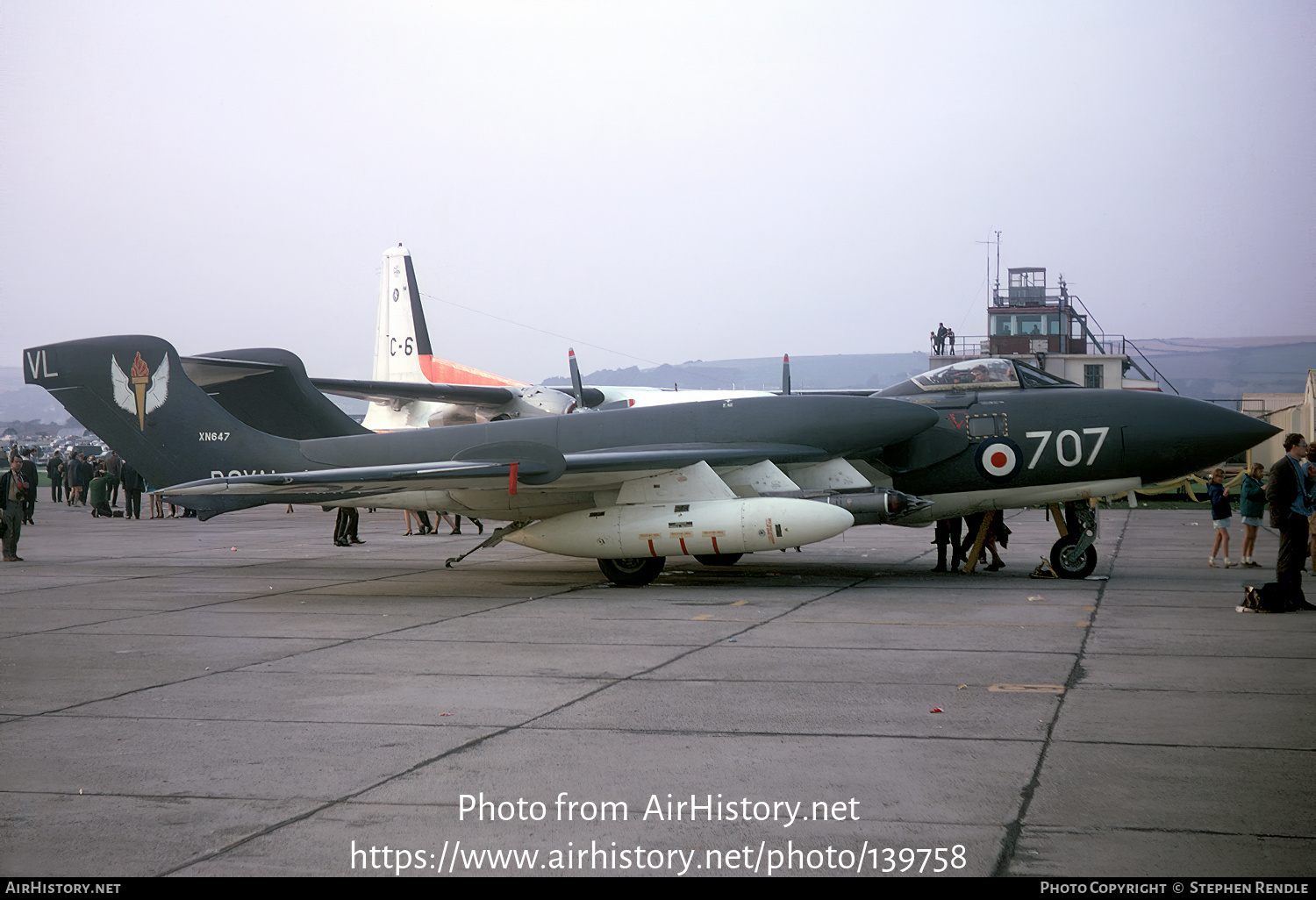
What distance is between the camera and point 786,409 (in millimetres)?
13305

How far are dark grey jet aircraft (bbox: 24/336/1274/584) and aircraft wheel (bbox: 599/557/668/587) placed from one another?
2cm

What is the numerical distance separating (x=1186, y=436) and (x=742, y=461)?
5.35 meters

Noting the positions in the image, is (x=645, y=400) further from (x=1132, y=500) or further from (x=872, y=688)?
(x=872, y=688)

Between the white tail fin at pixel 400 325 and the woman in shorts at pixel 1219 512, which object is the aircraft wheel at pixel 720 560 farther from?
the white tail fin at pixel 400 325

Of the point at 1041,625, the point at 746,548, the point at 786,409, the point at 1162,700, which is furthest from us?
the point at 786,409

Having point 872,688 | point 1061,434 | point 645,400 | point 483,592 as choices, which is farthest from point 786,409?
point 645,400

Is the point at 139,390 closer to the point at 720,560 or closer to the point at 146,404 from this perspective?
the point at 146,404

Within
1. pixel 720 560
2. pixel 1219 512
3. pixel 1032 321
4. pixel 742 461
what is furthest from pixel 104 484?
pixel 1032 321

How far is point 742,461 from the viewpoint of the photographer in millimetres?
13047

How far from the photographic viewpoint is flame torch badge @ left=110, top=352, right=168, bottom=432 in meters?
Result: 14.9

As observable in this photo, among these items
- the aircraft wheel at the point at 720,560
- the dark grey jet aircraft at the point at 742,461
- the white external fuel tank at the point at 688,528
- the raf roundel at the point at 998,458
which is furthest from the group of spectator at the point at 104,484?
the raf roundel at the point at 998,458

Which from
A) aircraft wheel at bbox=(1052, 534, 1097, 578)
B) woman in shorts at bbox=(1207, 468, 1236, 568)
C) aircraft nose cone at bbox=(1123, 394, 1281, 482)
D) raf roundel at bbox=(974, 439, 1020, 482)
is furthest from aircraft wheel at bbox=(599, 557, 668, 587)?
woman in shorts at bbox=(1207, 468, 1236, 568)

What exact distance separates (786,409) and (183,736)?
343 inches

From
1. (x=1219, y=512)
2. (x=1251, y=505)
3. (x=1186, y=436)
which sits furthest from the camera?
(x=1219, y=512)
